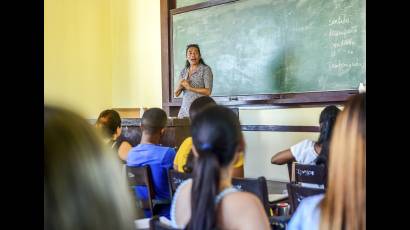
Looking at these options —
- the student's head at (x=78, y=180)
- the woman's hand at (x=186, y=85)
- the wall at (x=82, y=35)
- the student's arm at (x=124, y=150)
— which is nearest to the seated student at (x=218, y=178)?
the student's head at (x=78, y=180)

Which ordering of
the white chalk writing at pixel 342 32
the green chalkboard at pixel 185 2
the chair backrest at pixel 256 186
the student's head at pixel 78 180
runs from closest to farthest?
the student's head at pixel 78 180, the chair backrest at pixel 256 186, the white chalk writing at pixel 342 32, the green chalkboard at pixel 185 2

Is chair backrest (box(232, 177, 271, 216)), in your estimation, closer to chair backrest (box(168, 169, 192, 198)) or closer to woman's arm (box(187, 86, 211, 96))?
chair backrest (box(168, 169, 192, 198))

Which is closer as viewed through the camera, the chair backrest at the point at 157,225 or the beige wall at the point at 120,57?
the chair backrest at the point at 157,225

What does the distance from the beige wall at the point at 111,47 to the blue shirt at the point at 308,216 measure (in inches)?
84.1

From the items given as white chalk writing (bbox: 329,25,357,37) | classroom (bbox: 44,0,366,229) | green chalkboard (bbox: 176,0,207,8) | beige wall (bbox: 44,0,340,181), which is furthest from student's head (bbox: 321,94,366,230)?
green chalkboard (bbox: 176,0,207,8)

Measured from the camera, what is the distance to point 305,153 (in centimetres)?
134

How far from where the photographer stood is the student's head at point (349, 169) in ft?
2.53

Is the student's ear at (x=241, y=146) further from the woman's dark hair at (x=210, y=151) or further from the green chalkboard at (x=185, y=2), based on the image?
the green chalkboard at (x=185, y=2)

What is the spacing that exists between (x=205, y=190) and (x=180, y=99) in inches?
133

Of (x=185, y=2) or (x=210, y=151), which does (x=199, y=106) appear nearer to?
(x=210, y=151)

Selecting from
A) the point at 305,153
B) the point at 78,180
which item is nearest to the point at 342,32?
the point at 305,153
